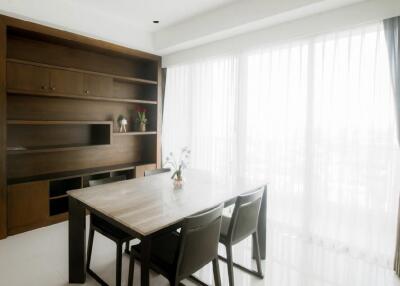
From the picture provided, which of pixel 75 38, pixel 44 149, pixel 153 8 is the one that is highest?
pixel 153 8

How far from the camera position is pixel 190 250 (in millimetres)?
1664

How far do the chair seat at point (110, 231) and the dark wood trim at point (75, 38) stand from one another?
7.48 ft

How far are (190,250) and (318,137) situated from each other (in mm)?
2007

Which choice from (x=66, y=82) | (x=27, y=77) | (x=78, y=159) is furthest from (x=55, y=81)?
(x=78, y=159)

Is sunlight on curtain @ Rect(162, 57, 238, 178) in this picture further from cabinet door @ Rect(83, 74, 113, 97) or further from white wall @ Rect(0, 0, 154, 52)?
cabinet door @ Rect(83, 74, 113, 97)

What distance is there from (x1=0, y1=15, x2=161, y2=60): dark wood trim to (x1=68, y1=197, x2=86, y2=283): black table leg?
2.11m

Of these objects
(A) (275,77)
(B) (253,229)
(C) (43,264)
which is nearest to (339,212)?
(B) (253,229)

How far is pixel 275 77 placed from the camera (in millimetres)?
3227

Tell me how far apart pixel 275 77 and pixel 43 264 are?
3.23m

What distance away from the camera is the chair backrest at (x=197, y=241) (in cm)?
160

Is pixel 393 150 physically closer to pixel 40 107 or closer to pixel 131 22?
pixel 131 22

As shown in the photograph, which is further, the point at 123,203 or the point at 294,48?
the point at 294,48

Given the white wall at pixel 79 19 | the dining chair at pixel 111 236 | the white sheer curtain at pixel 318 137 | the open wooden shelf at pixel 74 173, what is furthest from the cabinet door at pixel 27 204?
the white sheer curtain at pixel 318 137

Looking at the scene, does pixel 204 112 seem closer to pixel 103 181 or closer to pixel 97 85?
pixel 97 85
